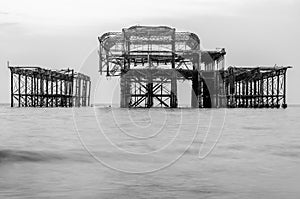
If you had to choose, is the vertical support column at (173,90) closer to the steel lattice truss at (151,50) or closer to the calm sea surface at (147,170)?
the steel lattice truss at (151,50)

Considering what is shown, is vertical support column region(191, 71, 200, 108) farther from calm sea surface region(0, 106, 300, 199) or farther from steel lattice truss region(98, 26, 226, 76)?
calm sea surface region(0, 106, 300, 199)

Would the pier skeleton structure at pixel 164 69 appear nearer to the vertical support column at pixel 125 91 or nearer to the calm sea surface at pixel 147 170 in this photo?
the vertical support column at pixel 125 91

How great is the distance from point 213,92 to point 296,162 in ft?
239

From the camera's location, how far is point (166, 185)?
1018 cm

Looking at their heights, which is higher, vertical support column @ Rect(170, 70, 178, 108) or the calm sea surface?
vertical support column @ Rect(170, 70, 178, 108)

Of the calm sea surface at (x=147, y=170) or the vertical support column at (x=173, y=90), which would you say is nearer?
the calm sea surface at (x=147, y=170)

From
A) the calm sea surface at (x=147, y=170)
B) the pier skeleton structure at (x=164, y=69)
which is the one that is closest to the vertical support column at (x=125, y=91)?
the pier skeleton structure at (x=164, y=69)

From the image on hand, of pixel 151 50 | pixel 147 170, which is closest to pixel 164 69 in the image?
pixel 151 50

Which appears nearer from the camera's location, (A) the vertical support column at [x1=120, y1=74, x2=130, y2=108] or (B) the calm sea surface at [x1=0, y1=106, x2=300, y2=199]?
(B) the calm sea surface at [x1=0, y1=106, x2=300, y2=199]

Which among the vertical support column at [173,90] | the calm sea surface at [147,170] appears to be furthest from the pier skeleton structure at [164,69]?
the calm sea surface at [147,170]

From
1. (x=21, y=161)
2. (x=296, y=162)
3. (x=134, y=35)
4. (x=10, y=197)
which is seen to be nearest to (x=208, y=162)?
(x=296, y=162)

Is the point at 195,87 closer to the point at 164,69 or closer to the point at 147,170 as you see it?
the point at 164,69

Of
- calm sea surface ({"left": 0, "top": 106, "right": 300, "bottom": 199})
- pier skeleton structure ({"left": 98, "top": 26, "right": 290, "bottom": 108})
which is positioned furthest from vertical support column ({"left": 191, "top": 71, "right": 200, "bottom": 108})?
calm sea surface ({"left": 0, "top": 106, "right": 300, "bottom": 199})

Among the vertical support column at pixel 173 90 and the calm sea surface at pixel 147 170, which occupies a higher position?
the vertical support column at pixel 173 90
